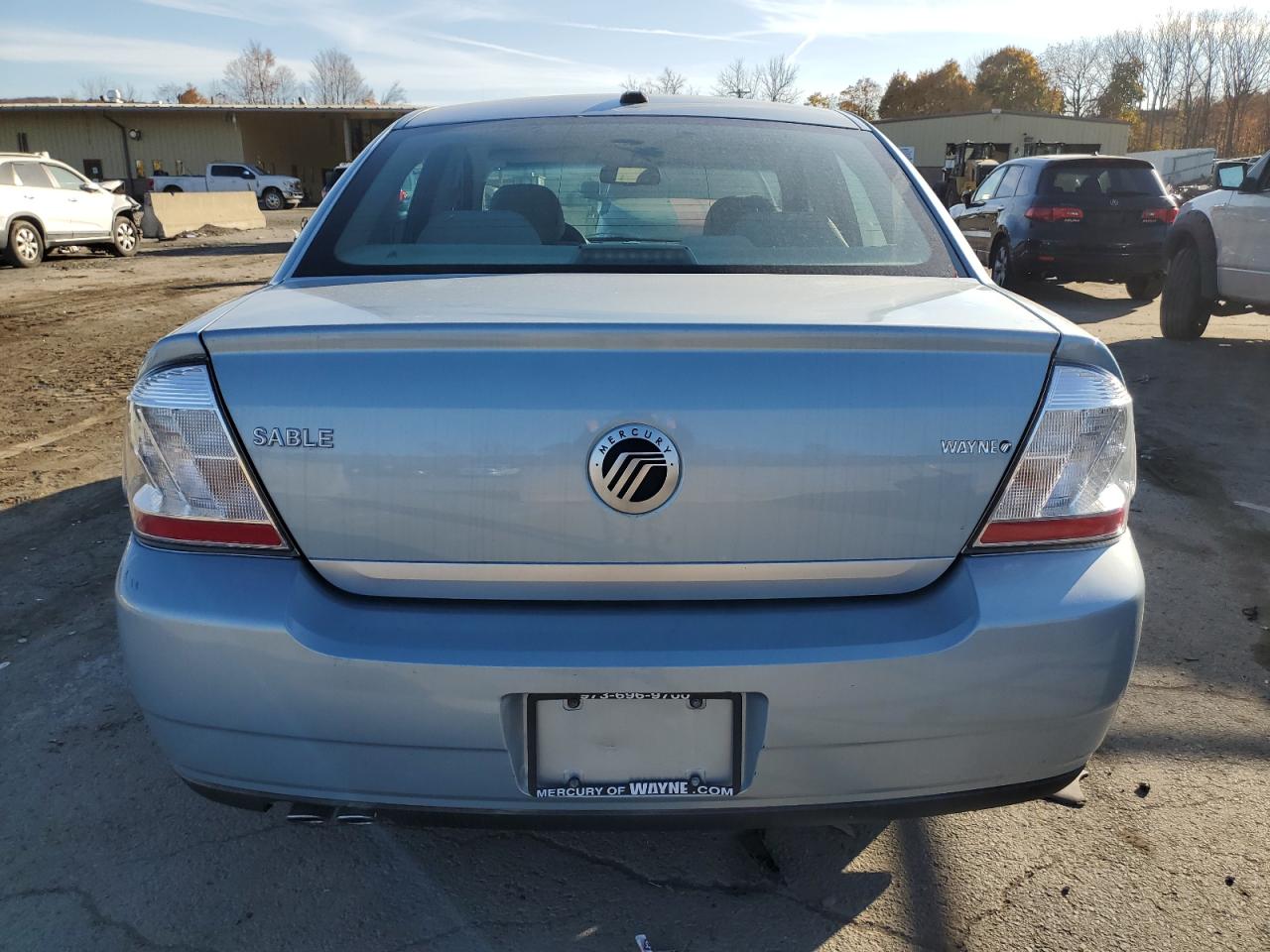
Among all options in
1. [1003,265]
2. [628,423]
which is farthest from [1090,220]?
[628,423]

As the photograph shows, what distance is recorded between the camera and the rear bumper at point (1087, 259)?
10.7 meters

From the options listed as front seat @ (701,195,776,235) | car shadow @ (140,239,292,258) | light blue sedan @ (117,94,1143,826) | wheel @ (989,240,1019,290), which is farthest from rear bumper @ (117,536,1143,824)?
car shadow @ (140,239,292,258)

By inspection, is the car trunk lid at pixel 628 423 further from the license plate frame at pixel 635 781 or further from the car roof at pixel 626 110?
the car roof at pixel 626 110

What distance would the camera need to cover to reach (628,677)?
158 cm

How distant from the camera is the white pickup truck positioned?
132ft

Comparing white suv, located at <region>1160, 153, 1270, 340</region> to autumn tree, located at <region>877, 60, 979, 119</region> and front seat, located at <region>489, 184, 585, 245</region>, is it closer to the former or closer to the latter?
front seat, located at <region>489, 184, 585, 245</region>

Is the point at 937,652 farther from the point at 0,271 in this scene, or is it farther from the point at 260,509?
the point at 0,271

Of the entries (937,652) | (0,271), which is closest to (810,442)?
(937,652)

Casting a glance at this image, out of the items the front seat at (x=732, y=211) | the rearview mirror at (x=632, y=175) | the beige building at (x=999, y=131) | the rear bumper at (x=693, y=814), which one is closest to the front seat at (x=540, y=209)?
the rearview mirror at (x=632, y=175)

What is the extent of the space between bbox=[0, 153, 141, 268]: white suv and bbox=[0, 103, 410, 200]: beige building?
89.5ft

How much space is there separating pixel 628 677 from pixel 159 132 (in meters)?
Answer: 53.8

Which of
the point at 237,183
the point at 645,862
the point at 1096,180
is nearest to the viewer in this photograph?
the point at 645,862

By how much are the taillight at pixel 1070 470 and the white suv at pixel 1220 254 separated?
23.2 feet

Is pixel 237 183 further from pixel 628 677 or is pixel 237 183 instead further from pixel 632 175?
pixel 628 677
